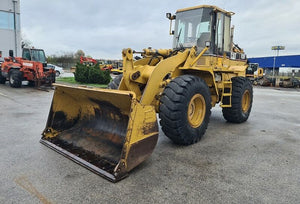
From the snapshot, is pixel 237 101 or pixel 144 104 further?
pixel 237 101

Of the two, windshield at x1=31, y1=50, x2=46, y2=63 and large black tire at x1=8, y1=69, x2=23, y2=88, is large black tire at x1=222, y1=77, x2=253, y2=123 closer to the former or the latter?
large black tire at x1=8, y1=69, x2=23, y2=88

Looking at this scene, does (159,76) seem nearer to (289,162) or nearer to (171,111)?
(171,111)

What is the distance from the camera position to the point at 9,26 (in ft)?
79.1

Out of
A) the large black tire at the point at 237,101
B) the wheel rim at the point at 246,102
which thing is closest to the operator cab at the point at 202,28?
the large black tire at the point at 237,101

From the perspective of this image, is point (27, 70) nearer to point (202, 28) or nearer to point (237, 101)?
point (202, 28)

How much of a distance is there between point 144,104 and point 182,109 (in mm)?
710

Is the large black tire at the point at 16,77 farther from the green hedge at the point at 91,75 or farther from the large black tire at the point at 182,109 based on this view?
the large black tire at the point at 182,109

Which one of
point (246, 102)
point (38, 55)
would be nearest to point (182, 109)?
point (246, 102)

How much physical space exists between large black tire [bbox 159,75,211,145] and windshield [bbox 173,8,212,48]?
150 centimetres

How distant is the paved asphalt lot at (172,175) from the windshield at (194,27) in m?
2.27

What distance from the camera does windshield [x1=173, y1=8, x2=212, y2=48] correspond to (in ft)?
17.5

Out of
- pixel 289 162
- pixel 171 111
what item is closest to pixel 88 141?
pixel 171 111

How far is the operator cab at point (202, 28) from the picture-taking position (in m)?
5.32

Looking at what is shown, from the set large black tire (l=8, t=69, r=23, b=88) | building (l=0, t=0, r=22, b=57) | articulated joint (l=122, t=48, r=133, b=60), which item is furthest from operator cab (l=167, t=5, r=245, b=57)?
building (l=0, t=0, r=22, b=57)
